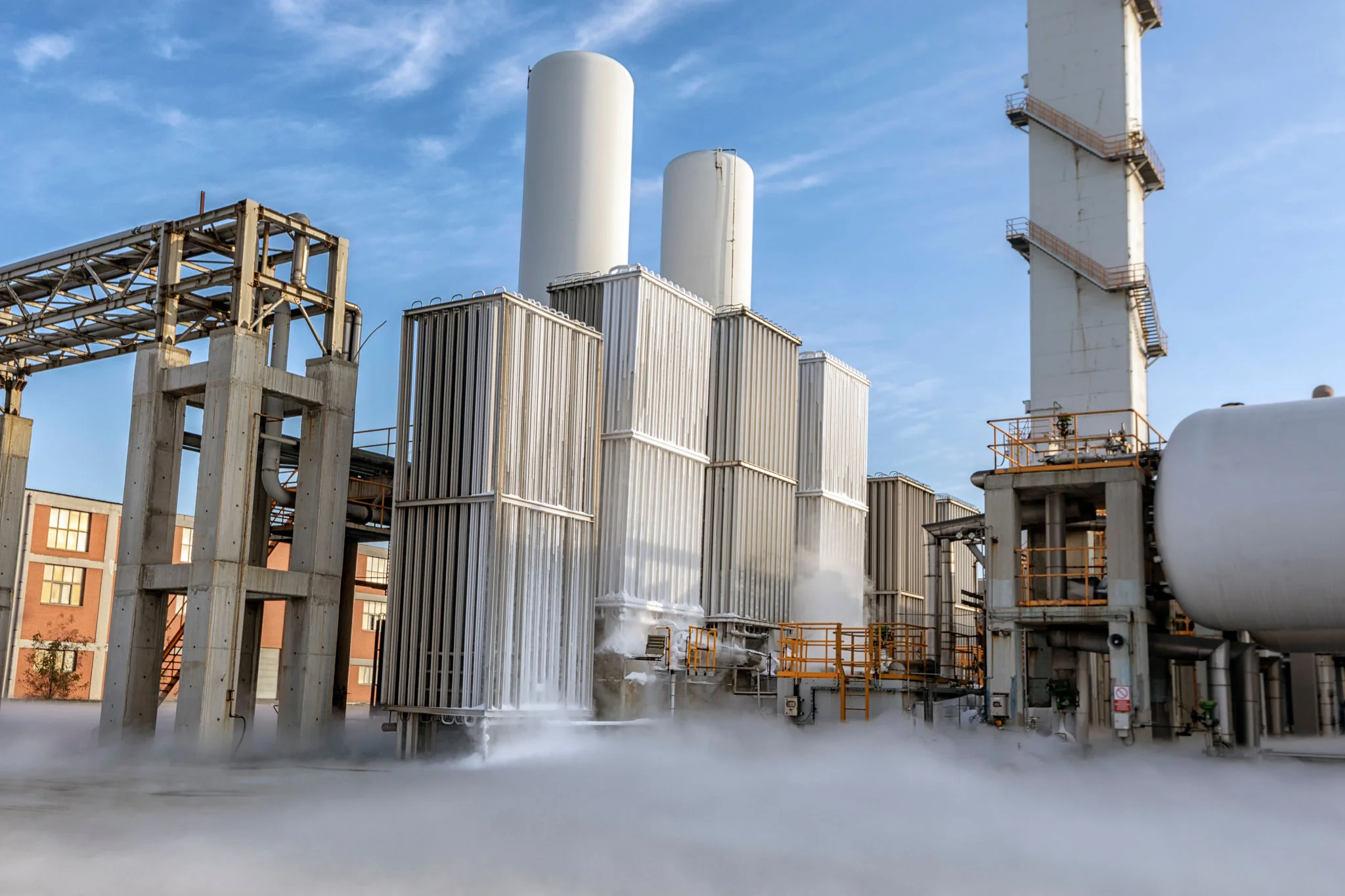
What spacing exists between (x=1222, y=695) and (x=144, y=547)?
21.6 meters

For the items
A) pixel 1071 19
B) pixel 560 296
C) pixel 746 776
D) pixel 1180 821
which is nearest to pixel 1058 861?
pixel 1180 821

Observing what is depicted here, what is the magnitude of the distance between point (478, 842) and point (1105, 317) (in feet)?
121

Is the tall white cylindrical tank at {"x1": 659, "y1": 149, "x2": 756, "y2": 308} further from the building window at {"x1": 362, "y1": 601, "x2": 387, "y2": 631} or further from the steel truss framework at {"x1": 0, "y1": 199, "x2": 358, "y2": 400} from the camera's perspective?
the building window at {"x1": 362, "y1": 601, "x2": 387, "y2": 631}

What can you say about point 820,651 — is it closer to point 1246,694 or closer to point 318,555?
point 1246,694

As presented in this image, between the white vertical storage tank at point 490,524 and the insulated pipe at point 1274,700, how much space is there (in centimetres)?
1720

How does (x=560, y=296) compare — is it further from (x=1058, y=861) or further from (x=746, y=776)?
(x=1058, y=861)

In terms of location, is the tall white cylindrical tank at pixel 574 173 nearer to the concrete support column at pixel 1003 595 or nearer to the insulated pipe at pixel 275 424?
the insulated pipe at pixel 275 424

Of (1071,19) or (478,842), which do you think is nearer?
(478,842)

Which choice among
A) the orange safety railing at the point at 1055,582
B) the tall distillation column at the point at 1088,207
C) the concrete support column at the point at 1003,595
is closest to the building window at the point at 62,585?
the tall distillation column at the point at 1088,207

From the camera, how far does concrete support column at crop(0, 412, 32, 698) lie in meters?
32.4

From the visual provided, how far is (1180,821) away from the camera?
55.3ft

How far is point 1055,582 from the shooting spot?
2752 cm

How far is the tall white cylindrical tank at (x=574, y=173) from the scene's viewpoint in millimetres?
36281

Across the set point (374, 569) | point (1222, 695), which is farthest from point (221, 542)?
point (374, 569)
